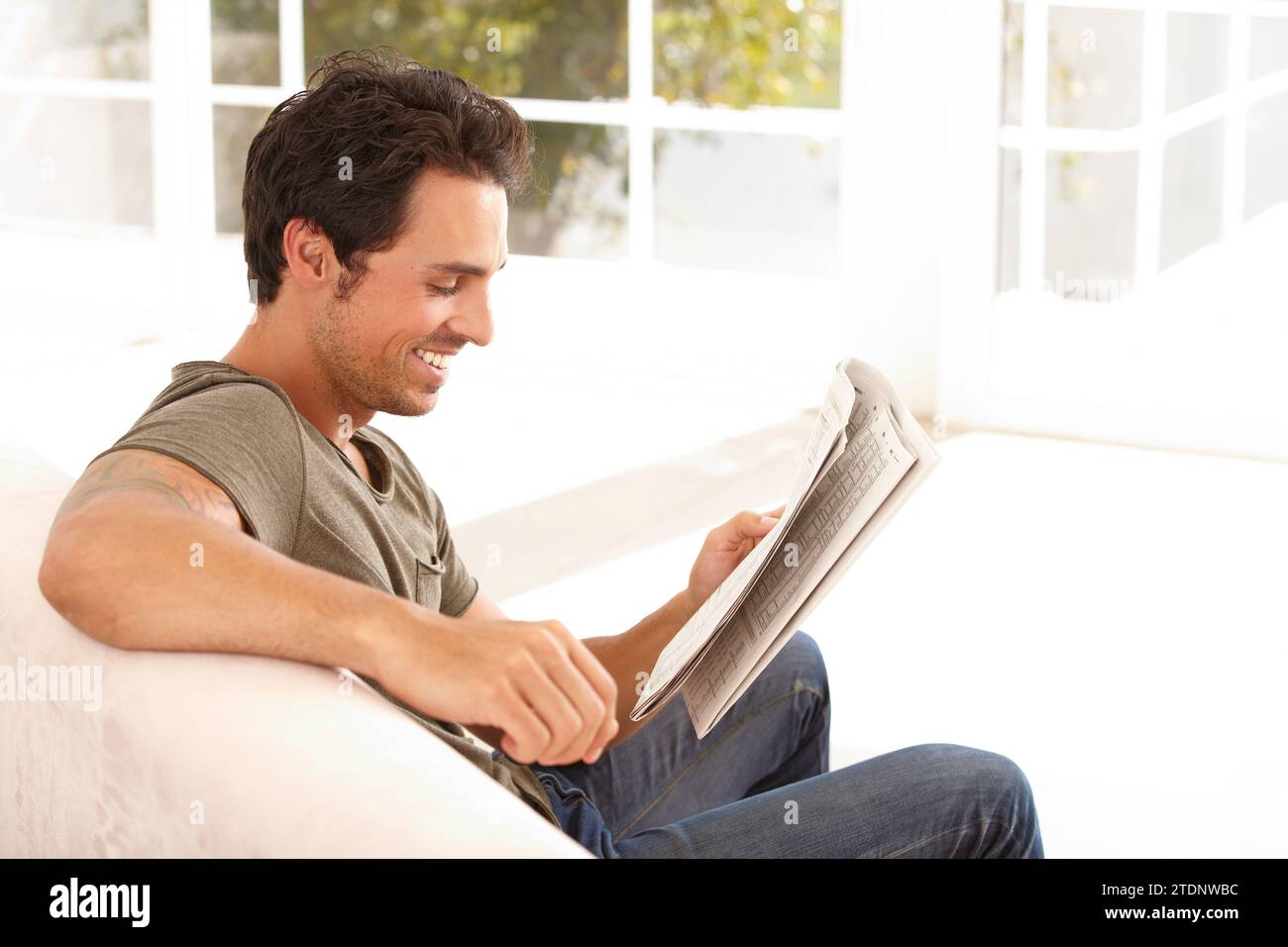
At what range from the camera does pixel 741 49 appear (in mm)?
6469

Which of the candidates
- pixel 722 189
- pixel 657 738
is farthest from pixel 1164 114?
pixel 657 738

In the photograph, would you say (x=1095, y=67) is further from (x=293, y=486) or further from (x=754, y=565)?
(x=293, y=486)

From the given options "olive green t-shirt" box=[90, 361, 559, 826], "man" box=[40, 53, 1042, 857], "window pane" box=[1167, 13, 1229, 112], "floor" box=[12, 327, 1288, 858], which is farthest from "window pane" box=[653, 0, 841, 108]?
"olive green t-shirt" box=[90, 361, 559, 826]

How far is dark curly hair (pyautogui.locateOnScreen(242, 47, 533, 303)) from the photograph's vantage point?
1.43 m

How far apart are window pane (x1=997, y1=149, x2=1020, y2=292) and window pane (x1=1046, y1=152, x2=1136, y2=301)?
Result: 90 millimetres

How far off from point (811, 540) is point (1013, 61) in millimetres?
3527

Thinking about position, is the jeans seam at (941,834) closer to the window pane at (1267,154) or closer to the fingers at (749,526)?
the fingers at (749,526)

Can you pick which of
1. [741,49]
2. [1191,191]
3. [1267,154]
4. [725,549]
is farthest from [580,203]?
[725,549]

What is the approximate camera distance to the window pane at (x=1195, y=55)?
166 inches

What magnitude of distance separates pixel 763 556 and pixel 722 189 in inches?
182

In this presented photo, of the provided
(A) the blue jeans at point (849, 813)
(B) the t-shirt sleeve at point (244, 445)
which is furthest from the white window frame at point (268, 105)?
(B) the t-shirt sleeve at point (244, 445)

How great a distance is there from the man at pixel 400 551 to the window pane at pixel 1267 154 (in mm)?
3083
